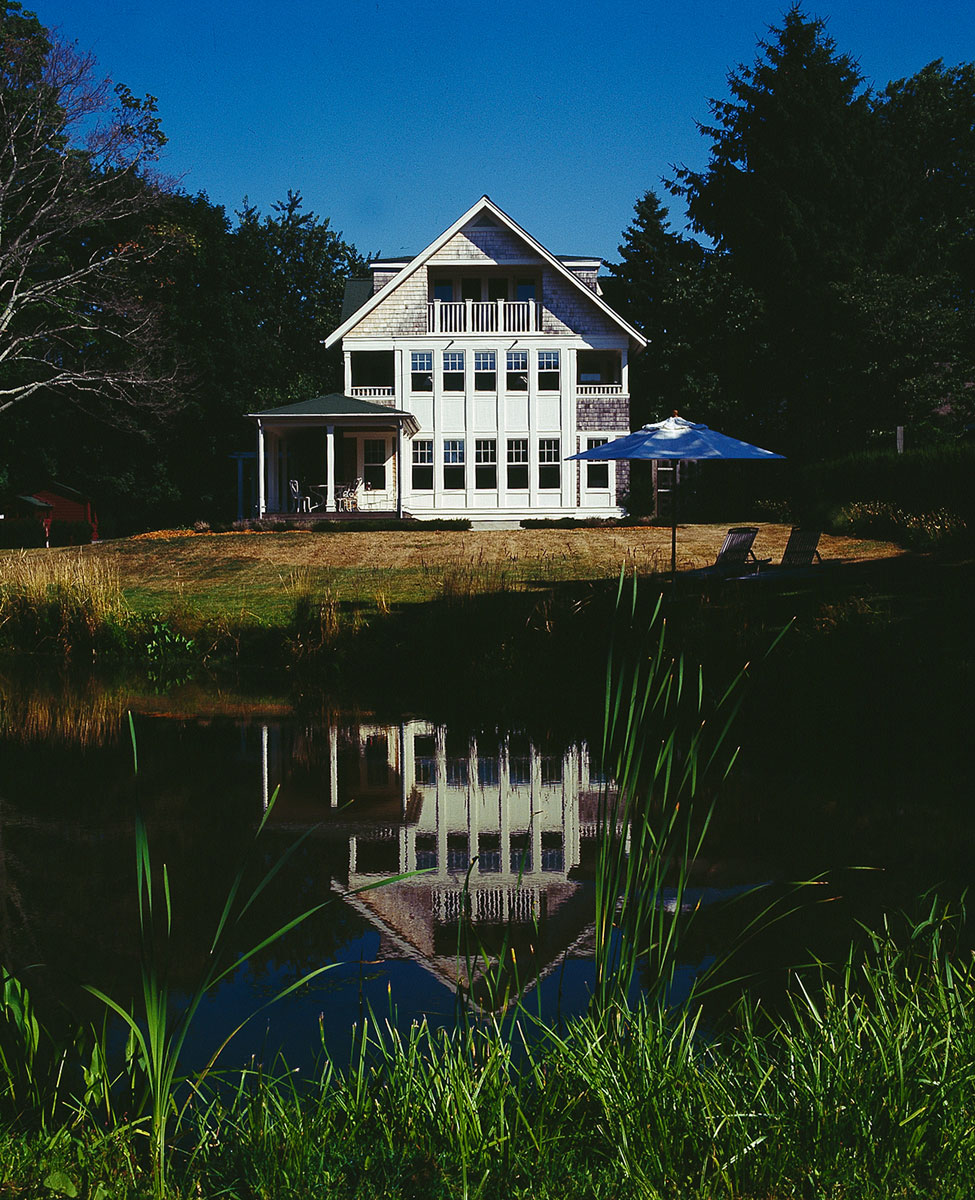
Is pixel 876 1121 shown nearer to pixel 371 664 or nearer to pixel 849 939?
pixel 849 939

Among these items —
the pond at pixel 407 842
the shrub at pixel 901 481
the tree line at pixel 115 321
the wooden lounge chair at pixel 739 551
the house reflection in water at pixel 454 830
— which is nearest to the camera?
the pond at pixel 407 842

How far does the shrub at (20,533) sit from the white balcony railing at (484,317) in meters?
12.6

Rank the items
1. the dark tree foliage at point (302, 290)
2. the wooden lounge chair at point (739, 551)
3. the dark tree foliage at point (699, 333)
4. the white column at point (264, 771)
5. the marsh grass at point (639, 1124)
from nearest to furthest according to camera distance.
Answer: the marsh grass at point (639, 1124)
the white column at point (264, 771)
the wooden lounge chair at point (739, 551)
the dark tree foliage at point (699, 333)
the dark tree foliage at point (302, 290)

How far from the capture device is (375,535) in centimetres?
2725

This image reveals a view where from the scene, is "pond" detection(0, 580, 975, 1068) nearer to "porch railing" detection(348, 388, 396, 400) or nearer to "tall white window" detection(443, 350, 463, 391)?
"porch railing" detection(348, 388, 396, 400)

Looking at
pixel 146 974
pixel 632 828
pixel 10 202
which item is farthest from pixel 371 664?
pixel 10 202

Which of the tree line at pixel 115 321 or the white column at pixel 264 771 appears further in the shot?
the tree line at pixel 115 321

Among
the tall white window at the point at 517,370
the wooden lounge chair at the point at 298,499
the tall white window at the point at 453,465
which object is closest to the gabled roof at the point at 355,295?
the tall white window at the point at 517,370

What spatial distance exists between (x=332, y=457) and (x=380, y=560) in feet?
34.2

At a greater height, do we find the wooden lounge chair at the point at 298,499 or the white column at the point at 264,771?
the wooden lounge chair at the point at 298,499

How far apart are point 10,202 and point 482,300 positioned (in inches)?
Result: 529

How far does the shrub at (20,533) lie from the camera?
31.5 m

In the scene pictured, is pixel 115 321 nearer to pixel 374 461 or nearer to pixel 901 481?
pixel 374 461

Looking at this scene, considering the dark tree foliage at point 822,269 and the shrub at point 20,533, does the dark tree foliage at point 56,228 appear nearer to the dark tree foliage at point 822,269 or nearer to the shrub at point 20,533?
the shrub at point 20,533
